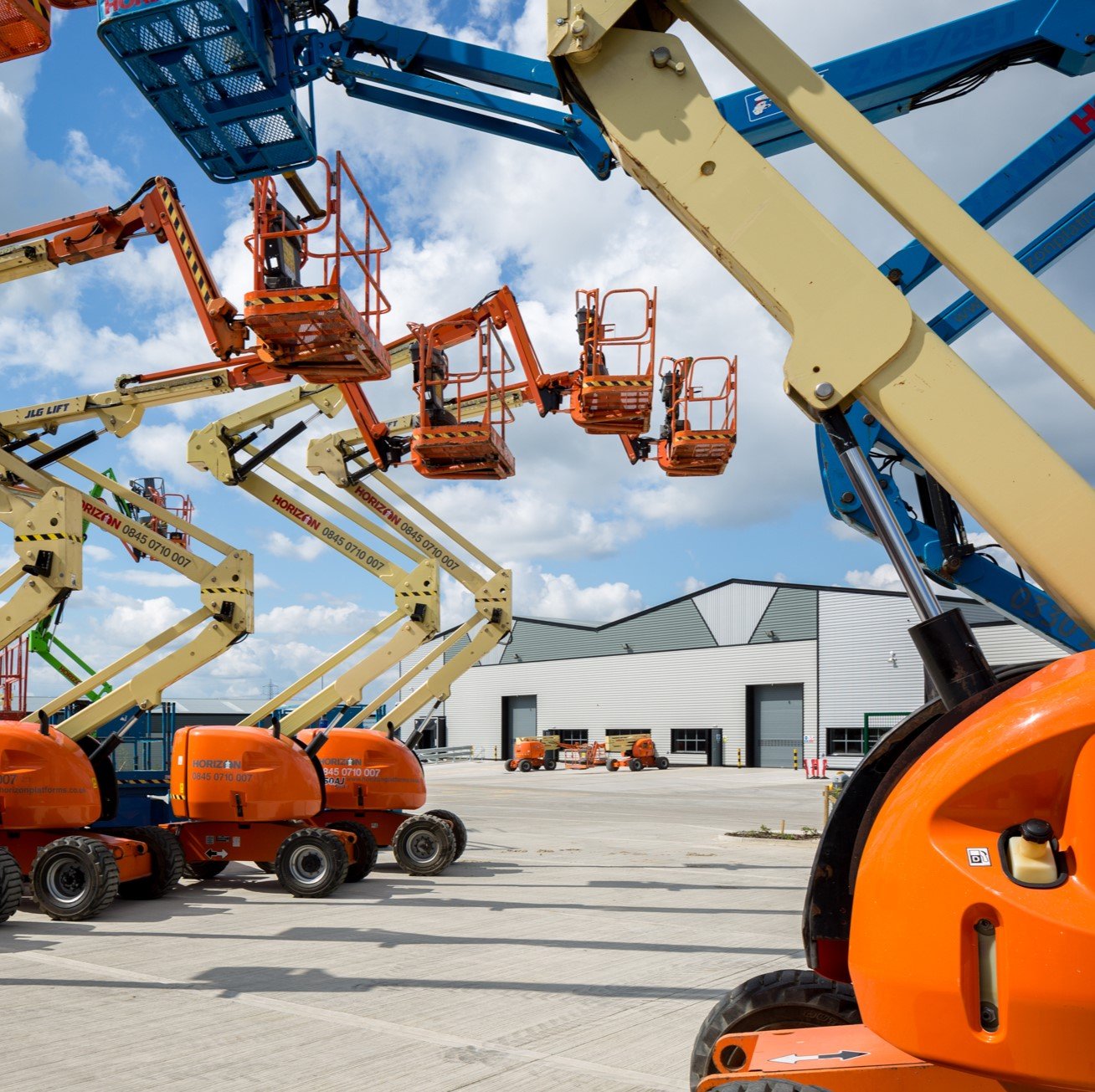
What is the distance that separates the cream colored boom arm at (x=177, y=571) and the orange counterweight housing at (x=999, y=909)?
10828 millimetres

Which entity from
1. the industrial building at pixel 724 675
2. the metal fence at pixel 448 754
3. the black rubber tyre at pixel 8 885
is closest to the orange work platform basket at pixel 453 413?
the black rubber tyre at pixel 8 885

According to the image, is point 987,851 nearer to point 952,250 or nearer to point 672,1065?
point 952,250

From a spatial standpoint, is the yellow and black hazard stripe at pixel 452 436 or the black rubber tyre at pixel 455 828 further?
the black rubber tyre at pixel 455 828

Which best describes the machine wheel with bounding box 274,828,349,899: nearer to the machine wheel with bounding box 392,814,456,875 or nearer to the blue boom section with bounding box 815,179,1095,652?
the machine wheel with bounding box 392,814,456,875

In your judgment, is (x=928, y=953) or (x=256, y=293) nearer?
(x=928, y=953)

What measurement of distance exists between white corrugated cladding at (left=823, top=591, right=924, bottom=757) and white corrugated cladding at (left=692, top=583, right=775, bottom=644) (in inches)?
159

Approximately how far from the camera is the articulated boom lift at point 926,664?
334 cm

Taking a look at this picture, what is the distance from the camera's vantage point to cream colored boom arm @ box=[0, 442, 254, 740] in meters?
13.1

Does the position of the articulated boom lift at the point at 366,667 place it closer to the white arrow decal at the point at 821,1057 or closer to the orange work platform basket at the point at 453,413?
the orange work platform basket at the point at 453,413

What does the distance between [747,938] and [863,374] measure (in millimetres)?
7321

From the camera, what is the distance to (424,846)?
14.7 metres

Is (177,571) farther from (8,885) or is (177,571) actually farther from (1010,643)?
(1010,643)

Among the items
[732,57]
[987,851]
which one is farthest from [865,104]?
[987,851]

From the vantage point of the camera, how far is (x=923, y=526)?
11.6 metres
